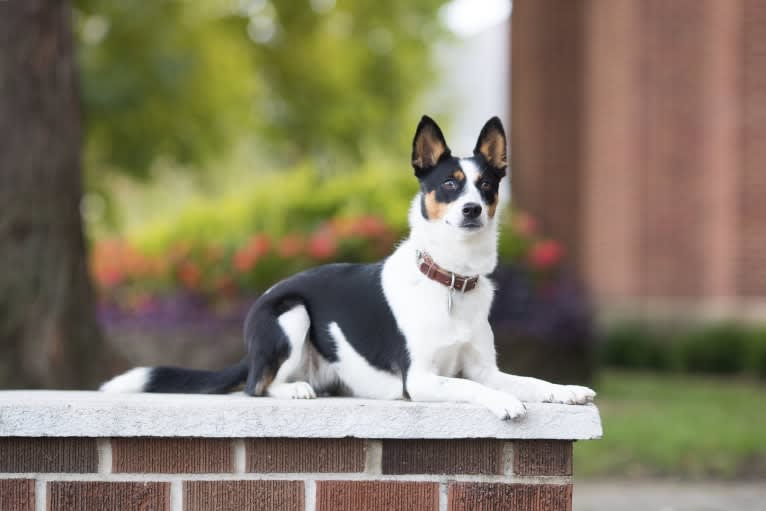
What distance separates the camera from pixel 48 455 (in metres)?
3.05

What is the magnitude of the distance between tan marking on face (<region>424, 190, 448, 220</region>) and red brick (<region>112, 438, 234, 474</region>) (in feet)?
3.32

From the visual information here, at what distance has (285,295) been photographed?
11.8 ft

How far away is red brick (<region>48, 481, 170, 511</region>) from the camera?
9.93 ft

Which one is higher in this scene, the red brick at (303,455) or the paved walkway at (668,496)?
the red brick at (303,455)

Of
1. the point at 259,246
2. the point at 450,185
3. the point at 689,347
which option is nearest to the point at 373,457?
the point at 450,185

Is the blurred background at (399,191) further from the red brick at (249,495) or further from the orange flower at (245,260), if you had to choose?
the red brick at (249,495)

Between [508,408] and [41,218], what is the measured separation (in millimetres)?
4207

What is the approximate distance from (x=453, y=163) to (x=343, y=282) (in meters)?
0.59

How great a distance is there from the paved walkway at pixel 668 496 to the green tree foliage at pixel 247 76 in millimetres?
9557

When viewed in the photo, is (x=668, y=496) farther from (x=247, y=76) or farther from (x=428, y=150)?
(x=247, y=76)

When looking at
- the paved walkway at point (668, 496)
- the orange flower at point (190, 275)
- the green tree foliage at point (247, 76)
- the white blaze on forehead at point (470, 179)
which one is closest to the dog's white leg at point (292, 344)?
the white blaze on forehead at point (470, 179)

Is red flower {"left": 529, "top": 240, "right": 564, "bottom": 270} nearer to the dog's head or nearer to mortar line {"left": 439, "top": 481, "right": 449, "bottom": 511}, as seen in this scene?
the dog's head

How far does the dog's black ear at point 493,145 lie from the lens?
3463 millimetres

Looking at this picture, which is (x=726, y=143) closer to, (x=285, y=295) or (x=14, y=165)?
(x=14, y=165)
